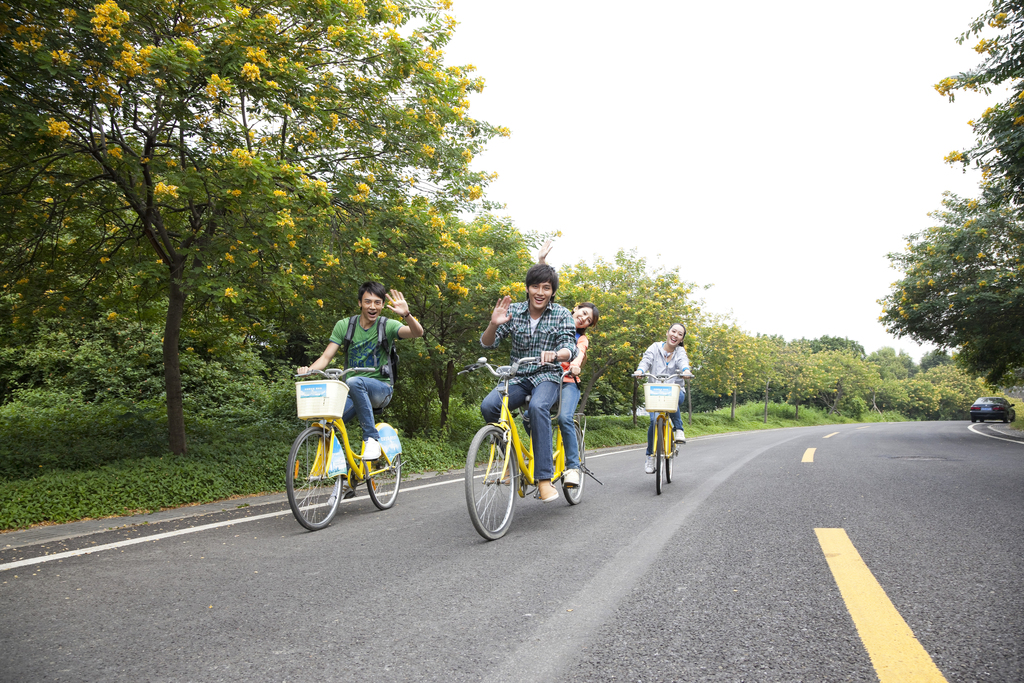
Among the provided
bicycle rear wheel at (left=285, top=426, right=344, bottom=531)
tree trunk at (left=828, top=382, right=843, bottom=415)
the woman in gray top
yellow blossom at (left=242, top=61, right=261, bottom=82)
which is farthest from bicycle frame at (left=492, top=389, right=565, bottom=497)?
tree trunk at (left=828, top=382, right=843, bottom=415)

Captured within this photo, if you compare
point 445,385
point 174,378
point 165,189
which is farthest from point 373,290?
point 445,385

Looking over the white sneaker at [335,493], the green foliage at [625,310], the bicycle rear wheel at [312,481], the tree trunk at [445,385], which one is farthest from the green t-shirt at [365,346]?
the green foliage at [625,310]

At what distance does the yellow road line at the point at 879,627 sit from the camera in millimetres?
2232

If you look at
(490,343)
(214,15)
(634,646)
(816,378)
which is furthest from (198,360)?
(816,378)

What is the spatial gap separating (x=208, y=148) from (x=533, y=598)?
290 inches

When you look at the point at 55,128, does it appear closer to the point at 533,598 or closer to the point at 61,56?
the point at 61,56

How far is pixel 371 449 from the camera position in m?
5.66

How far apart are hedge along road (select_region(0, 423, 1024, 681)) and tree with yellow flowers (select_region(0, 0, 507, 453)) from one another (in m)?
3.55

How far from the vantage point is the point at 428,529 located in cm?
494

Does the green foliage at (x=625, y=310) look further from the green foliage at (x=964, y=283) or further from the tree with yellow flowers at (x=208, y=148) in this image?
the tree with yellow flowers at (x=208, y=148)

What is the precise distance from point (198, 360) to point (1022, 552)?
15881 millimetres

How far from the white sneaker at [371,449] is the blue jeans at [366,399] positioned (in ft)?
0.21

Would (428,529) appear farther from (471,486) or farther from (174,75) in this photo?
(174,75)

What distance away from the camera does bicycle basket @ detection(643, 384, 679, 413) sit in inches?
274
